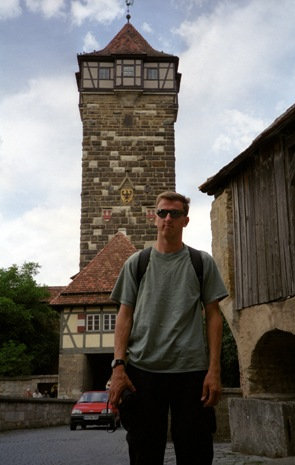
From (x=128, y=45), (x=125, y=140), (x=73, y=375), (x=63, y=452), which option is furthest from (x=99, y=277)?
(x=63, y=452)

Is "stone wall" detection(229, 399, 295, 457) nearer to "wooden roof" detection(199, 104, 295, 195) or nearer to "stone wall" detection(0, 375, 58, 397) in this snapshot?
"wooden roof" detection(199, 104, 295, 195)

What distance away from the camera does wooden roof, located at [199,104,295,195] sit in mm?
7336

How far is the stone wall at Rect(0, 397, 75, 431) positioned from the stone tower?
8.31 metres

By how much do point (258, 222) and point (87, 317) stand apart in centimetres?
1647

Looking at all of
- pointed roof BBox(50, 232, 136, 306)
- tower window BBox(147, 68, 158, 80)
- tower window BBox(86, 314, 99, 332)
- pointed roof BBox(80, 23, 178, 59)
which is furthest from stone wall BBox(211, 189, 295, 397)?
pointed roof BBox(80, 23, 178, 59)

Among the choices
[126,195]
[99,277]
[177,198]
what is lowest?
[177,198]

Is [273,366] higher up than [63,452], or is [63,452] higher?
[273,366]

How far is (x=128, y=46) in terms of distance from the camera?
30812 millimetres

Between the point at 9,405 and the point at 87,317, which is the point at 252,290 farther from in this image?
the point at 87,317

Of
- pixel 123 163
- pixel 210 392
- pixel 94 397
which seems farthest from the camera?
pixel 123 163

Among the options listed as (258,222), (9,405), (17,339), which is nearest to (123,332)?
(258,222)

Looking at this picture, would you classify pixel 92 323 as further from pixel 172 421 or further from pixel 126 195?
pixel 172 421

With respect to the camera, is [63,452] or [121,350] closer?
[121,350]

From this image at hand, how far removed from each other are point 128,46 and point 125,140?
18.4ft
